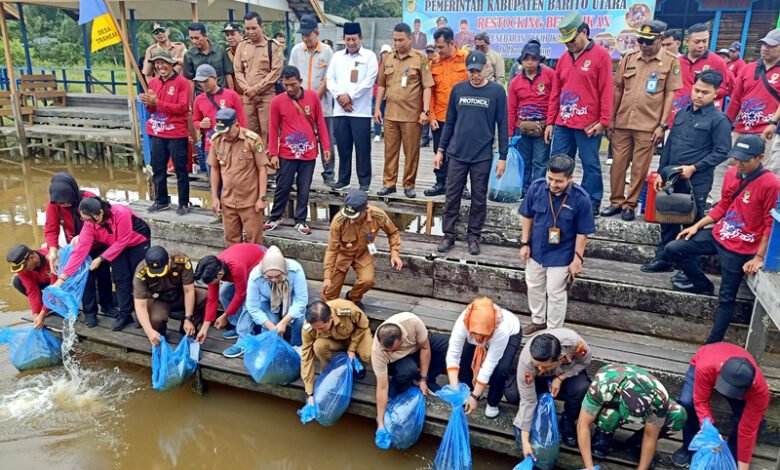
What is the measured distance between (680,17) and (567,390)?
10.5m

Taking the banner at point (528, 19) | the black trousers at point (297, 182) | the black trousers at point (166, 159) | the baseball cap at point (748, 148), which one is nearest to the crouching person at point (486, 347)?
the baseball cap at point (748, 148)

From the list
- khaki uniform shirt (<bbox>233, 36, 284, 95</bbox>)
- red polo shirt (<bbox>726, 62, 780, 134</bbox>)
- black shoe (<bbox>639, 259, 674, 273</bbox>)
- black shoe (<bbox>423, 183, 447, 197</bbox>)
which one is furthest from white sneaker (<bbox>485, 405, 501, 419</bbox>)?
khaki uniform shirt (<bbox>233, 36, 284, 95</bbox>)

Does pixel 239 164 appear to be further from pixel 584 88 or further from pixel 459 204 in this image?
pixel 584 88

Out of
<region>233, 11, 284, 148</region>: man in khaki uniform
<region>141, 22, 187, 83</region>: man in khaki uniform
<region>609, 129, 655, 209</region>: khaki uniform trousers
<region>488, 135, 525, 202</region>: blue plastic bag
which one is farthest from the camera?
<region>141, 22, 187, 83</region>: man in khaki uniform

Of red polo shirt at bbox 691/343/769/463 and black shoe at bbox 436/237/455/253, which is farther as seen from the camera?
black shoe at bbox 436/237/455/253

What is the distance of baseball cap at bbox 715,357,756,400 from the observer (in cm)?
319

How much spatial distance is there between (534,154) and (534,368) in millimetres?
2821

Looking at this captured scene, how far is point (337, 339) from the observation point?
4.48 m

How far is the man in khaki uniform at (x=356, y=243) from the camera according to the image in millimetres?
4668

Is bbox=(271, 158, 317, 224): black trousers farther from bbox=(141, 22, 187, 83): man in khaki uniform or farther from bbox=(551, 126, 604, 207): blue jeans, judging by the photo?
bbox=(551, 126, 604, 207): blue jeans

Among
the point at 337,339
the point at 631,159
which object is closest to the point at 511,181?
the point at 631,159

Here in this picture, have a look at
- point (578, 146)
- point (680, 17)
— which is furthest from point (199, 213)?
point (680, 17)

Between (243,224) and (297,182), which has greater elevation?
(297,182)

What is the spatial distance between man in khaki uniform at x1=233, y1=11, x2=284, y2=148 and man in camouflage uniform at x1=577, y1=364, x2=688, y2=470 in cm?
458
